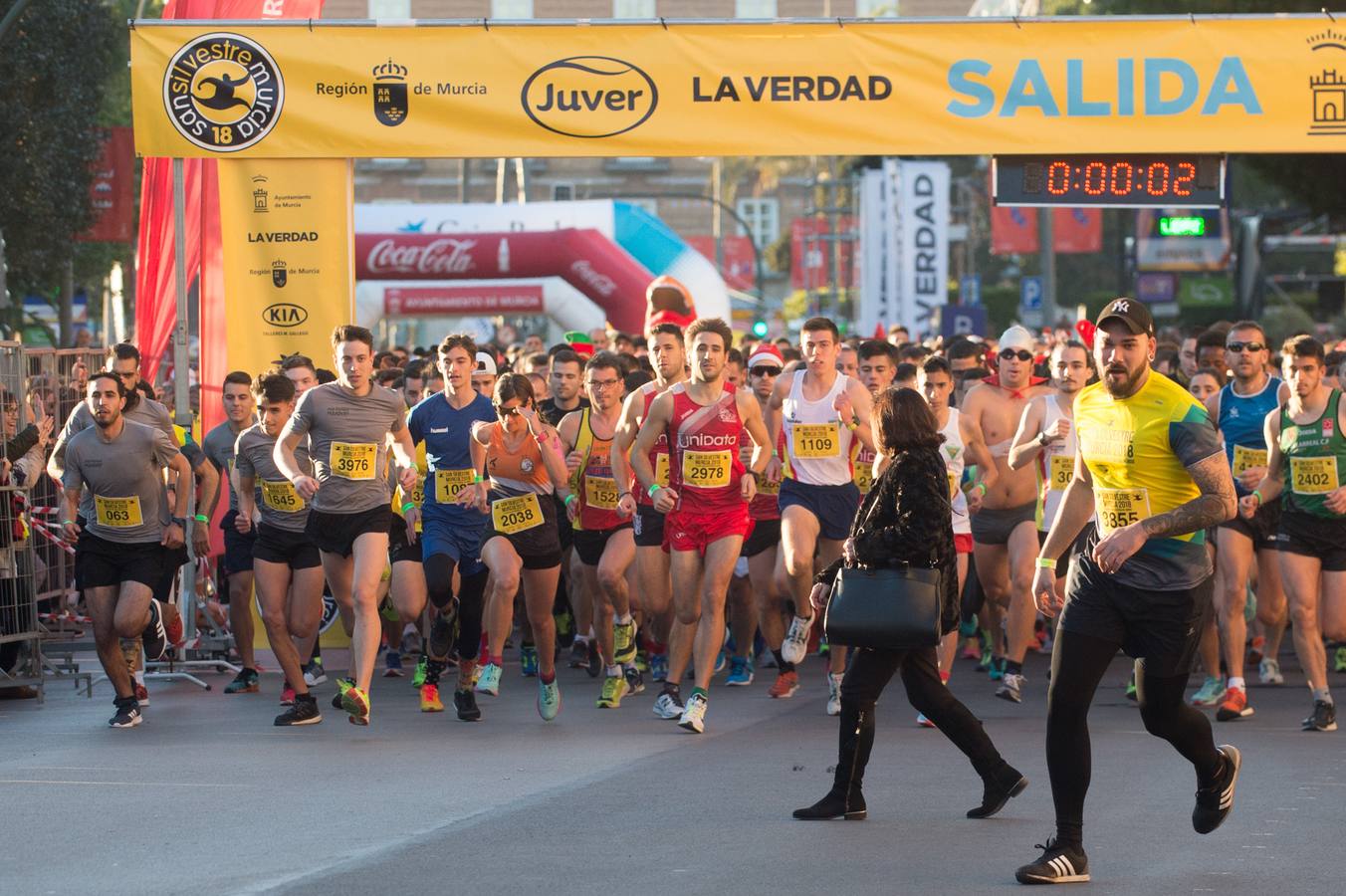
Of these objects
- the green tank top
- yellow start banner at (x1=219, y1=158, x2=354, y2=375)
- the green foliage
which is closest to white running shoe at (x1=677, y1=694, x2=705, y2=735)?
the green tank top

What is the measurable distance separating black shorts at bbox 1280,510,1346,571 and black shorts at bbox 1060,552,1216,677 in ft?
13.7

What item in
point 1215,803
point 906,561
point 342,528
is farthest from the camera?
point 342,528

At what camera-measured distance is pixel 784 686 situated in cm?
1259

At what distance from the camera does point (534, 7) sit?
75.9 m

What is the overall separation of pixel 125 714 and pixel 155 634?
139 cm

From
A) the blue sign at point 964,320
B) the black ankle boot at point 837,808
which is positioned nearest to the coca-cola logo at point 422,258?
the blue sign at point 964,320

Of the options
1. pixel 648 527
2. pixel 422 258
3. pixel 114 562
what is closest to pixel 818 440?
pixel 648 527

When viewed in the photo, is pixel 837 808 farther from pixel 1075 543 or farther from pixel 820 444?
pixel 1075 543

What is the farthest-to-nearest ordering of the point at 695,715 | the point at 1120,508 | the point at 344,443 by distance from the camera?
the point at 344,443 → the point at 695,715 → the point at 1120,508

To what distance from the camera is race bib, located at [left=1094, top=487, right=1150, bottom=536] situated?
740cm

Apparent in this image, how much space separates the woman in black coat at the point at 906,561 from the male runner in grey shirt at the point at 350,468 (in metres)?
3.44

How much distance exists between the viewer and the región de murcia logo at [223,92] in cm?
1412

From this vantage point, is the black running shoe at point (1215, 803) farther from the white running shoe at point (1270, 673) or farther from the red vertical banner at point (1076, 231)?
the red vertical banner at point (1076, 231)

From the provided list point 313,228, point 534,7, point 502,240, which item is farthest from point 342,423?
point 534,7
